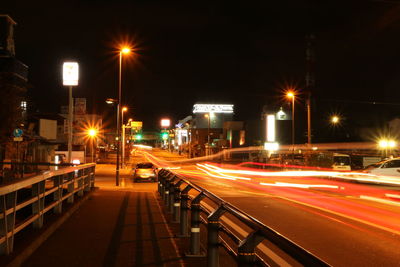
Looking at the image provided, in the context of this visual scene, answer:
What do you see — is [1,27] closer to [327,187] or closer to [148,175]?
[148,175]

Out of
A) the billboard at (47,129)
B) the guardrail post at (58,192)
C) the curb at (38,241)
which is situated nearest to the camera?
the curb at (38,241)

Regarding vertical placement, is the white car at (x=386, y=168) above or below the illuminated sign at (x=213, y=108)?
below

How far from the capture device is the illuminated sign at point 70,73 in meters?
20.0

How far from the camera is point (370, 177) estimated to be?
927 inches

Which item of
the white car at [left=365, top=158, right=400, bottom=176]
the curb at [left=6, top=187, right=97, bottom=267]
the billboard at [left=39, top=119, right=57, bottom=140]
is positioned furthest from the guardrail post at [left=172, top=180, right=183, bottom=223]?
the billboard at [left=39, top=119, right=57, bottom=140]

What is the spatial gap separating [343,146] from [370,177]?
49755mm

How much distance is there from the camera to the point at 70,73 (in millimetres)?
20094

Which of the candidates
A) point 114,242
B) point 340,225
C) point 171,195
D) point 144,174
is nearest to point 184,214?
point 114,242

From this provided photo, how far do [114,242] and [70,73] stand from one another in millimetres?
12919

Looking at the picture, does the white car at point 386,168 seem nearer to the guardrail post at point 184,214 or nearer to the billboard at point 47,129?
the guardrail post at point 184,214

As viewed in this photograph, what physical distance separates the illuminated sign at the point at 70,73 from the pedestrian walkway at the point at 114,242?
8238 mm

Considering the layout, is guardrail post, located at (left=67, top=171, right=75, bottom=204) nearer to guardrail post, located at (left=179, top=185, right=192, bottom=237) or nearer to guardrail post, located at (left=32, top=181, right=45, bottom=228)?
guardrail post, located at (left=32, top=181, right=45, bottom=228)

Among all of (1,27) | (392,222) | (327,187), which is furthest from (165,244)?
(1,27)

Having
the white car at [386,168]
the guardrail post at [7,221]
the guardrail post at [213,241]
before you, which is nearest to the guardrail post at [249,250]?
the guardrail post at [213,241]
